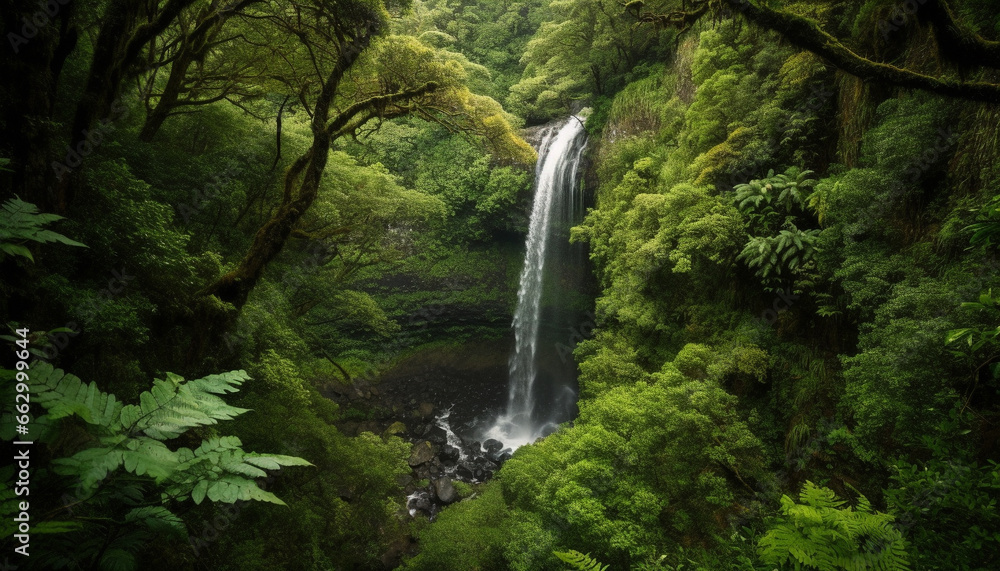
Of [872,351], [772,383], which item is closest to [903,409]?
[872,351]

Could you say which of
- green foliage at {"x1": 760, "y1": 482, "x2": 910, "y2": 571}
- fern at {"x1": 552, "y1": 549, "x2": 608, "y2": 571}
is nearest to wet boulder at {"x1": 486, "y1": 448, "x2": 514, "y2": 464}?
fern at {"x1": 552, "y1": 549, "x2": 608, "y2": 571}

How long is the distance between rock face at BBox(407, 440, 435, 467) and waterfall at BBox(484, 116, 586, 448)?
2.54m

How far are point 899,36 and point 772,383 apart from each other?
5716 mm

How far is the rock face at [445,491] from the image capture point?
42.4 feet

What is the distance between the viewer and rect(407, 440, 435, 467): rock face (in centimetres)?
1471

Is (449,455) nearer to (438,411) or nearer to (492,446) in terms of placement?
(492,446)

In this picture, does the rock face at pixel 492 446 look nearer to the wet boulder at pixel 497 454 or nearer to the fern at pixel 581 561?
the wet boulder at pixel 497 454

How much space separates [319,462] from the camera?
8117 mm

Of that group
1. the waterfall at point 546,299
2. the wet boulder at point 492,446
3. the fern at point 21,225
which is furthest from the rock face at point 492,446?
the fern at point 21,225

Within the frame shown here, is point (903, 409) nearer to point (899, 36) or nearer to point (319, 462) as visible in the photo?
point (899, 36)

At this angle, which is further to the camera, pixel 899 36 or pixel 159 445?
pixel 899 36

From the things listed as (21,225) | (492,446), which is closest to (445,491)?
(492,446)

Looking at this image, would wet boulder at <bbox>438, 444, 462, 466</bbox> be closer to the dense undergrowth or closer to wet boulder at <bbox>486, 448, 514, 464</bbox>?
wet boulder at <bbox>486, 448, 514, 464</bbox>

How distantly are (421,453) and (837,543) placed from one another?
14.0m
